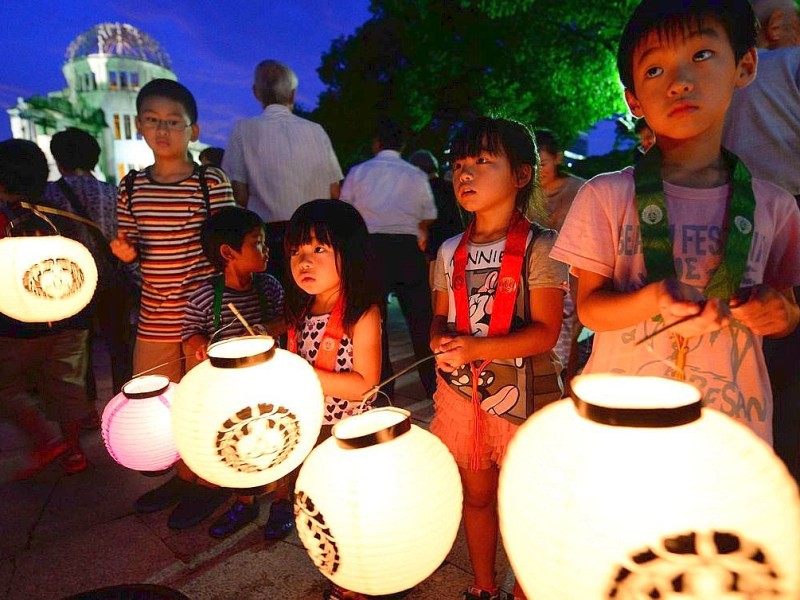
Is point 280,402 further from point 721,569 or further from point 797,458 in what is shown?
point 797,458

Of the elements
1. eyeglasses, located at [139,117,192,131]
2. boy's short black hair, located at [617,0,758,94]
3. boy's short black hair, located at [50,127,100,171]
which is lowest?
boy's short black hair, located at [617,0,758,94]

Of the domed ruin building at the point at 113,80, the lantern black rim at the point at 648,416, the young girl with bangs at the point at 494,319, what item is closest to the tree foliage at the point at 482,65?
the young girl with bangs at the point at 494,319

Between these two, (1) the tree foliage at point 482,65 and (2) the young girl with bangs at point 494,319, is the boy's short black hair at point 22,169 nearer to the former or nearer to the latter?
(2) the young girl with bangs at point 494,319

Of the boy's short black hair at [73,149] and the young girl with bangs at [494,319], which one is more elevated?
the boy's short black hair at [73,149]

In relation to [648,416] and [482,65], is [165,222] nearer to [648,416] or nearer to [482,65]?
[648,416]

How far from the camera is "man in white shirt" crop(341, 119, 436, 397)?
16.0 ft

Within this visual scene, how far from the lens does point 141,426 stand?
2.44m

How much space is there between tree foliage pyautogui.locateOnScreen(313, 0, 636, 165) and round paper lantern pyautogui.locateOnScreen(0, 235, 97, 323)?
26.3 ft

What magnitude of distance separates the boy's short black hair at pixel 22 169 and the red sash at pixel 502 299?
3.21m

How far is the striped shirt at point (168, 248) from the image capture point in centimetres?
310

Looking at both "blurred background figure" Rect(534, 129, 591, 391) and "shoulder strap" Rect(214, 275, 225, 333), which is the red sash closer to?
"shoulder strap" Rect(214, 275, 225, 333)

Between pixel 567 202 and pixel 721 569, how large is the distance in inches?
147

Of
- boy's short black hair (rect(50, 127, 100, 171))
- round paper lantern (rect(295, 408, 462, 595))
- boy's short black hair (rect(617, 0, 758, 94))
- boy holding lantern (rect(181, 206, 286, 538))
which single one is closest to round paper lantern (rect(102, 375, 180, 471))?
boy holding lantern (rect(181, 206, 286, 538))

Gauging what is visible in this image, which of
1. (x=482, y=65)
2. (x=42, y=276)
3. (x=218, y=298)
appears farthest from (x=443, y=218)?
(x=482, y=65)
